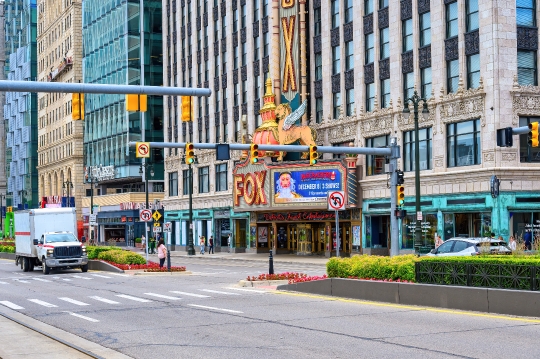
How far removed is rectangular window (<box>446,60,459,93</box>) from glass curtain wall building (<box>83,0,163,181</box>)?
5958 cm

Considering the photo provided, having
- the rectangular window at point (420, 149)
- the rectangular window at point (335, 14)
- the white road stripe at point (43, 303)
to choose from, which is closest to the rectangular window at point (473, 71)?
the rectangular window at point (420, 149)

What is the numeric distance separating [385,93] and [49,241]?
24486mm

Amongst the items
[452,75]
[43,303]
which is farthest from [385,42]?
[43,303]

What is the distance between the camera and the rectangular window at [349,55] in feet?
199

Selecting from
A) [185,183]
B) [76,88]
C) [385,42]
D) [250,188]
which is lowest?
[250,188]

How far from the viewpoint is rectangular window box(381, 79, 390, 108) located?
185ft

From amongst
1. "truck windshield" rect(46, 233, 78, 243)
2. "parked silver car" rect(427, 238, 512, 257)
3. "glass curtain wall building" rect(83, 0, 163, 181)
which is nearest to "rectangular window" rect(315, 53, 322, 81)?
"truck windshield" rect(46, 233, 78, 243)

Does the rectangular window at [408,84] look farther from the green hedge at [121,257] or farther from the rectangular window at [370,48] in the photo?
the green hedge at [121,257]

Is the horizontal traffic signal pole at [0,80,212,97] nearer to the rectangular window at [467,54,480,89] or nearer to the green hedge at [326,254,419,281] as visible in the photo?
the green hedge at [326,254,419,281]

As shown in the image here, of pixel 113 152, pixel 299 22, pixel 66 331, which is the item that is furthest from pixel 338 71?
pixel 113 152

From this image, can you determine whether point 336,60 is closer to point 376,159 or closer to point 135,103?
point 376,159

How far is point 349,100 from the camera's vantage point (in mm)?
60969

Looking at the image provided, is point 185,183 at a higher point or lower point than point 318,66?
lower

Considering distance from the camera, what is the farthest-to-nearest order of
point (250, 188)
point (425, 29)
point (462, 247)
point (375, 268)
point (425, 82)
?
point (250, 188) < point (425, 29) < point (425, 82) < point (462, 247) < point (375, 268)
